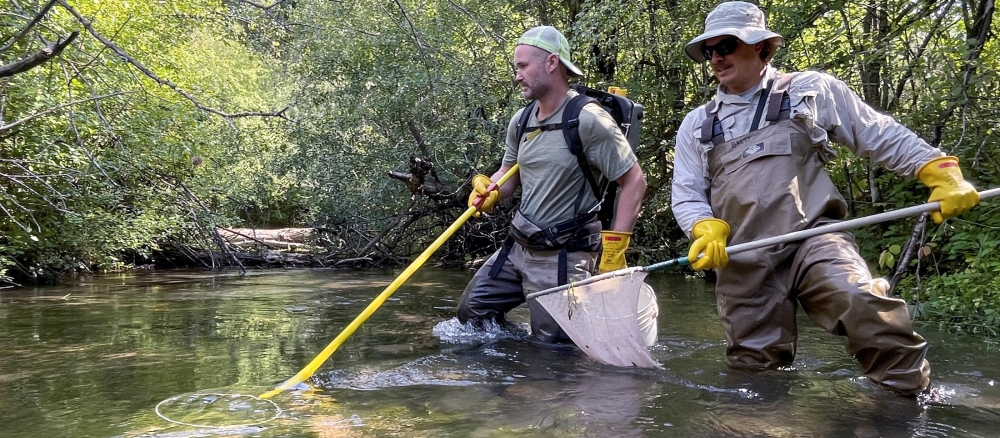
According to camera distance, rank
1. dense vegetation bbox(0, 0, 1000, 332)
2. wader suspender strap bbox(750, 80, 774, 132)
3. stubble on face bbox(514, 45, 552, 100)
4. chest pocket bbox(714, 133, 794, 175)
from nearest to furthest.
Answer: chest pocket bbox(714, 133, 794, 175) < wader suspender strap bbox(750, 80, 774, 132) < stubble on face bbox(514, 45, 552, 100) < dense vegetation bbox(0, 0, 1000, 332)

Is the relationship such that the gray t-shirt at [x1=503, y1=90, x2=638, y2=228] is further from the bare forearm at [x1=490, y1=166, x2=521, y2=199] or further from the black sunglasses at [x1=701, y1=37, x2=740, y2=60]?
the black sunglasses at [x1=701, y1=37, x2=740, y2=60]

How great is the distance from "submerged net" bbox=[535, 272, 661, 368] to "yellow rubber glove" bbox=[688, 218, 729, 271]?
326 millimetres

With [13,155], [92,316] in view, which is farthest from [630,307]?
[13,155]

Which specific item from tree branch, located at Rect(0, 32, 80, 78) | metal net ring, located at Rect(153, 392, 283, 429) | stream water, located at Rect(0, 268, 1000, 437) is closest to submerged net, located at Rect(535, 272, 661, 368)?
stream water, located at Rect(0, 268, 1000, 437)

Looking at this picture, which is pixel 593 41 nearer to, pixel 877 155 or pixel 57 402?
pixel 877 155

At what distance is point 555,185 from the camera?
163 inches

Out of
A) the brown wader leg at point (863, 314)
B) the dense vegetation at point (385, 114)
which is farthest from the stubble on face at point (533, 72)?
the brown wader leg at point (863, 314)

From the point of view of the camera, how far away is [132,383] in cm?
340

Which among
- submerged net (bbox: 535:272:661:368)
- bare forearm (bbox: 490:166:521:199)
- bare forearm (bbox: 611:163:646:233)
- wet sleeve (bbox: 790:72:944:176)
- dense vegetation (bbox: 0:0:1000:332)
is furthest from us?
dense vegetation (bbox: 0:0:1000:332)

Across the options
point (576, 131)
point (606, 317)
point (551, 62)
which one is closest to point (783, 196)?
point (606, 317)

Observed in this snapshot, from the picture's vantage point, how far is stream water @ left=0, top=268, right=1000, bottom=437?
2.62 metres

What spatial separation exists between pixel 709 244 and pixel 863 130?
0.81m

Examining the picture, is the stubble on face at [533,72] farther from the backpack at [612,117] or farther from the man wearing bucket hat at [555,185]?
the backpack at [612,117]

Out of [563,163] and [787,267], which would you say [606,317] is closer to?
[787,267]
